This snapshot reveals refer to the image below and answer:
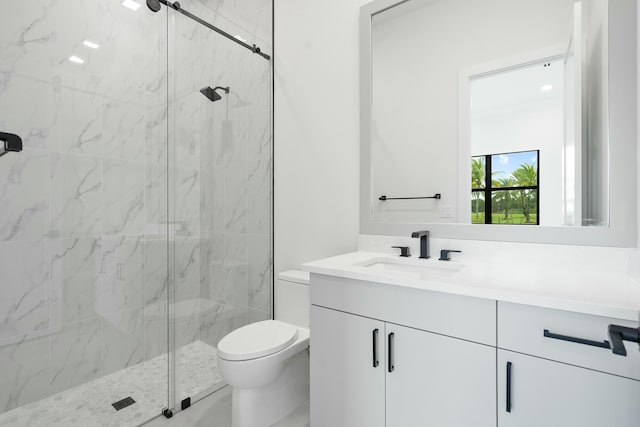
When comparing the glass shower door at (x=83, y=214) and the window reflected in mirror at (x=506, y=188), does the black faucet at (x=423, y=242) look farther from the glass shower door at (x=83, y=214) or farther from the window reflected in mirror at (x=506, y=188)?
the glass shower door at (x=83, y=214)

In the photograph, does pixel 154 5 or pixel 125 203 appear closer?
pixel 154 5

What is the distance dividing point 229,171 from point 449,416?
170cm

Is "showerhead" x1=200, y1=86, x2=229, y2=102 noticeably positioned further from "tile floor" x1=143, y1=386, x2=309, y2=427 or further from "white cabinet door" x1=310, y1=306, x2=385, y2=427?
"tile floor" x1=143, y1=386, x2=309, y2=427

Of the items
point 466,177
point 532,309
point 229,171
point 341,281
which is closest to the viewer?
point 532,309

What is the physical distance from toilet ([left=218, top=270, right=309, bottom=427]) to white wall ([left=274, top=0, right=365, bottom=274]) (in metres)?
0.33

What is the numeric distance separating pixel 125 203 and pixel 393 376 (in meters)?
1.72

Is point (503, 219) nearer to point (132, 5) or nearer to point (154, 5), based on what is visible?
point (154, 5)

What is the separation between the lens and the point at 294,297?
79.9 inches

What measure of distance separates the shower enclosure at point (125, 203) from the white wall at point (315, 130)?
0.48 ft

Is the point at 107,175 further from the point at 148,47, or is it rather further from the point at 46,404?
the point at 46,404

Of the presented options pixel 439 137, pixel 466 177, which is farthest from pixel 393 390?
pixel 439 137

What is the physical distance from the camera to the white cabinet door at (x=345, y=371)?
1.24m

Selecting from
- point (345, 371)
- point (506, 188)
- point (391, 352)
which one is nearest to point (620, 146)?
point (506, 188)

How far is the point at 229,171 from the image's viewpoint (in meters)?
2.06
